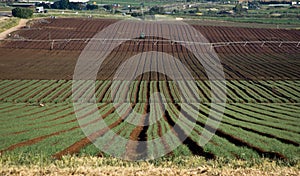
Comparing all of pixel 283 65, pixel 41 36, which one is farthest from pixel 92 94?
pixel 41 36

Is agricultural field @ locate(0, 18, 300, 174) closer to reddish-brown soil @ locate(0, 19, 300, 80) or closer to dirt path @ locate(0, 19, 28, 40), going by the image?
reddish-brown soil @ locate(0, 19, 300, 80)

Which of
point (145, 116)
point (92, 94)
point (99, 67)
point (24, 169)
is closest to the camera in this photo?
point (24, 169)

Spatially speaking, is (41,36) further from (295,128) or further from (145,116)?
(295,128)

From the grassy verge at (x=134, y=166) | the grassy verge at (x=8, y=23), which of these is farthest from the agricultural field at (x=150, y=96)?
the grassy verge at (x=8, y=23)

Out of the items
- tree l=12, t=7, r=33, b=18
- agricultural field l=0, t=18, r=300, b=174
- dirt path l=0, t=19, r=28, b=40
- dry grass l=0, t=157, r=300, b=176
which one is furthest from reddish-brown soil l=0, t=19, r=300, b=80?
dry grass l=0, t=157, r=300, b=176

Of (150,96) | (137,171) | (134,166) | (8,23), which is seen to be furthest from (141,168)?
(8,23)

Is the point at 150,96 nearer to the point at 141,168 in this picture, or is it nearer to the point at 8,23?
the point at 141,168
